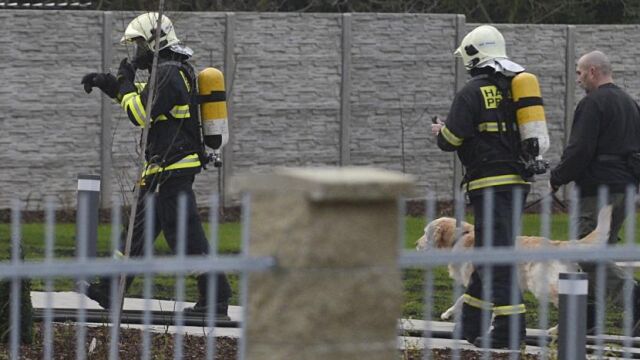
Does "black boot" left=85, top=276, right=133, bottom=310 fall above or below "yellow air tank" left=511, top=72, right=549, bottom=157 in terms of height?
below

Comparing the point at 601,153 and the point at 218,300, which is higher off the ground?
the point at 601,153

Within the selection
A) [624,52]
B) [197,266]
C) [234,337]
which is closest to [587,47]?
[624,52]

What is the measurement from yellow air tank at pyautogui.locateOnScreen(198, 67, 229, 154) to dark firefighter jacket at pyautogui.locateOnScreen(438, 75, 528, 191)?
1.43 meters

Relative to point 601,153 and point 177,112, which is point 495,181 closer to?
point 601,153

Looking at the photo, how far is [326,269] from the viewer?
402cm

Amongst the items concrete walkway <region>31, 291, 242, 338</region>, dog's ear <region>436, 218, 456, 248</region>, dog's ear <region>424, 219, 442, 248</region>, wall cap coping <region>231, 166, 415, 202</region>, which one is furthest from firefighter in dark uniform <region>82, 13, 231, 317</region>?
wall cap coping <region>231, 166, 415, 202</region>

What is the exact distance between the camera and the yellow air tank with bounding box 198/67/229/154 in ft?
31.4

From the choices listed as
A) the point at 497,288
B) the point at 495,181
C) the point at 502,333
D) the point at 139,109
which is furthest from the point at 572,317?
the point at 139,109

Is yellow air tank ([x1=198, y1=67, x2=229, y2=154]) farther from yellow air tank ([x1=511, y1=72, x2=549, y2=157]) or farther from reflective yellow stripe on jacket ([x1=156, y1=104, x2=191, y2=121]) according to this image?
yellow air tank ([x1=511, y1=72, x2=549, y2=157])

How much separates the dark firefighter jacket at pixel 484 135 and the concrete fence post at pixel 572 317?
3.08 m

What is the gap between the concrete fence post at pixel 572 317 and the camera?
5.67 metres

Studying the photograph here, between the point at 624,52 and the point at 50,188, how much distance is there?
6983mm

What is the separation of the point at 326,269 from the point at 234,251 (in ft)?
31.4

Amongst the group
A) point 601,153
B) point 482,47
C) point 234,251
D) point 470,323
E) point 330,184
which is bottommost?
point 470,323
